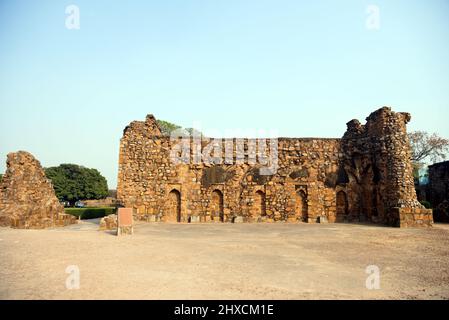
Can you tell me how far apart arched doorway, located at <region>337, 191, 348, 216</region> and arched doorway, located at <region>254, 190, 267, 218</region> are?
487 centimetres

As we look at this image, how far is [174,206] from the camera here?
744 inches

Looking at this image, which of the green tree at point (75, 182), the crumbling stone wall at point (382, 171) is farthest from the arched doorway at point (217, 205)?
the green tree at point (75, 182)

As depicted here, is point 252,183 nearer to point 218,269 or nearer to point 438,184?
point 218,269

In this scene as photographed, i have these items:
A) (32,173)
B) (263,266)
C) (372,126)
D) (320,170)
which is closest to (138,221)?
(32,173)

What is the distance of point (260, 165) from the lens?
63.3ft

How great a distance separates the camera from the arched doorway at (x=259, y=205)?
61.6 ft

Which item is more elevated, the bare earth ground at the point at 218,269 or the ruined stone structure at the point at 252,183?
the ruined stone structure at the point at 252,183

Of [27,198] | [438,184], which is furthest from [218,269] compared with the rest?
[438,184]

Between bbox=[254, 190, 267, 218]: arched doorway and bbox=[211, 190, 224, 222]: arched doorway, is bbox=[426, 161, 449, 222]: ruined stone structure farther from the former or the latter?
bbox=[211, 190, 224, 222]: arched doorway

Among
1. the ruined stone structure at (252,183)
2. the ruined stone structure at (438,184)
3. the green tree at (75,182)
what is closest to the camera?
the ruined stone structure at (252,183)

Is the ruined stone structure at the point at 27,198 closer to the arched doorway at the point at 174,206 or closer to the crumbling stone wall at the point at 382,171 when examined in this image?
the arched doorway at the point at 174,206

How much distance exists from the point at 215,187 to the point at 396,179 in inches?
415

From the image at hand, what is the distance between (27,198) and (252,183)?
40.6 ft

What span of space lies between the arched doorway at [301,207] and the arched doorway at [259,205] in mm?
2134
